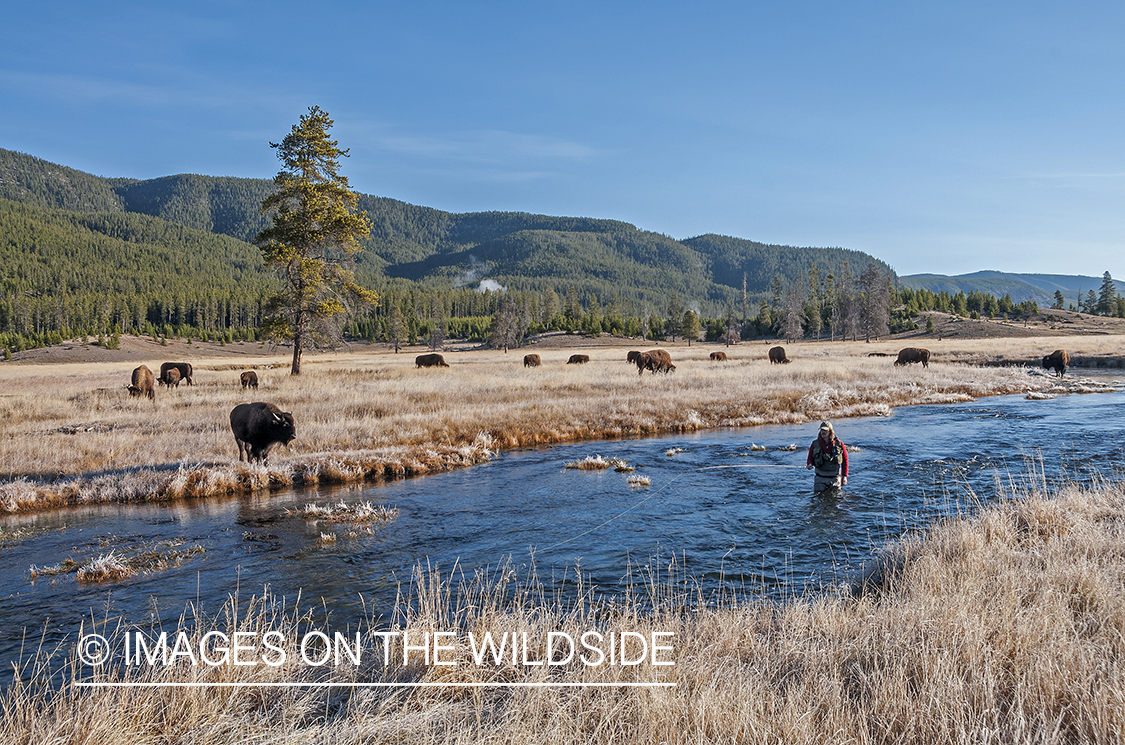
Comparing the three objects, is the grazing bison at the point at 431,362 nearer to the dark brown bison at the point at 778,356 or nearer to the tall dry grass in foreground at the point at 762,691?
the dark brown bison at the point at 778,356

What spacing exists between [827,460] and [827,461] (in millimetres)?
27

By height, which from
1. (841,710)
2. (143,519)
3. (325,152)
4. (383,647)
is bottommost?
(143,519)

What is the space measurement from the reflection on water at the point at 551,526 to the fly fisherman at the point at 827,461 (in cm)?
40

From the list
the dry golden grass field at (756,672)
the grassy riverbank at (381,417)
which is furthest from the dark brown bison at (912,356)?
the dry golden grass field at (756,672)

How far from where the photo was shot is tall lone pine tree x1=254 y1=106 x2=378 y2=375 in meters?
33.7

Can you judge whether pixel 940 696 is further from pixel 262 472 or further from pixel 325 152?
pixel 325 152

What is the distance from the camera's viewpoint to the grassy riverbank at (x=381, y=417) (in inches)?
561

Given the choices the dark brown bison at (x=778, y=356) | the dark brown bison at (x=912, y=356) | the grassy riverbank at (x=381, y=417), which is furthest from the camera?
the dark brown bison at (x=778, y=356)

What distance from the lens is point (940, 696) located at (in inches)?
150

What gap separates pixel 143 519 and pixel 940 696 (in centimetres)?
1275

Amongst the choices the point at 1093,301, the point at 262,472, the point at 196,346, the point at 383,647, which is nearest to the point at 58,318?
the point at 196,346

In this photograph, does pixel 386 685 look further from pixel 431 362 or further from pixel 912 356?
pixel 431 362

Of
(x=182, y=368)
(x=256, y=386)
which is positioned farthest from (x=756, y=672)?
(x=182, y=368)

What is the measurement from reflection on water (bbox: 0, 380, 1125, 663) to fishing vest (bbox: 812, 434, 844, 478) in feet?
1.90
